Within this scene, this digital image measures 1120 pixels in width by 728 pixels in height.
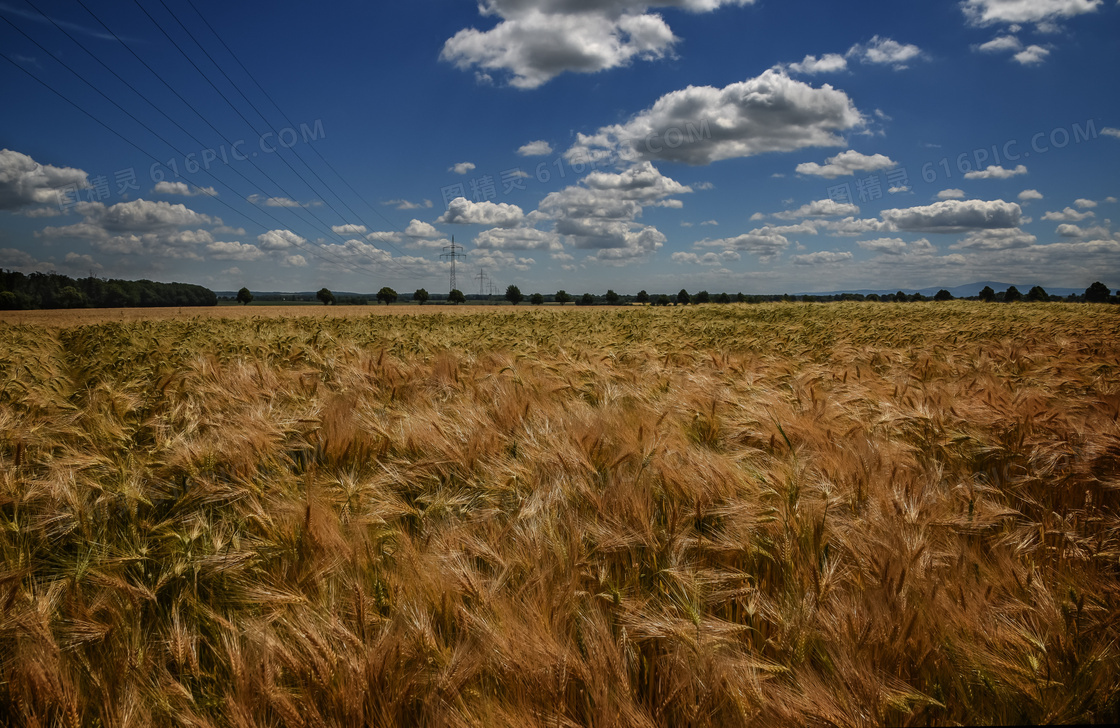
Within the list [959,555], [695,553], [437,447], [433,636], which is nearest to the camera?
[433,636]

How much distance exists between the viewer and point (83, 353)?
20.0 feet

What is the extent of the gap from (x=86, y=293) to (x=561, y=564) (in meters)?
83.8

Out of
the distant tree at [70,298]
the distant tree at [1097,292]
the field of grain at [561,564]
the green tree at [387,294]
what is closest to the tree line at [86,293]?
the distant tree at [70,298]

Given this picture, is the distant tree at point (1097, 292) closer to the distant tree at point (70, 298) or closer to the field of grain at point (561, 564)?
the field of grain at point (561, 564)

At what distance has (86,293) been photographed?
60000 mm

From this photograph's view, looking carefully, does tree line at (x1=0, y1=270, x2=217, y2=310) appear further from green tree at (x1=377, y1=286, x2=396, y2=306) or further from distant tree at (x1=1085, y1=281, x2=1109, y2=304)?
distant tree at (x1=1085, y1=281, x2=1109, y2=304)

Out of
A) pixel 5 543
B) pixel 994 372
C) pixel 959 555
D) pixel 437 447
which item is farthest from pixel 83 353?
pixel 994 372

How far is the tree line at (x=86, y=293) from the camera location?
5166cm

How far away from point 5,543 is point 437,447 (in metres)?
1.47

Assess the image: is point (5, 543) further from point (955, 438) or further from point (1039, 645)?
point (955, 438)

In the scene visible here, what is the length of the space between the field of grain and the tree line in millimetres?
70038

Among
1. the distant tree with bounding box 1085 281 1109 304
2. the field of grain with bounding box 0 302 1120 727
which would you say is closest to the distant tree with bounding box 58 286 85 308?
the field of grain with bounding box 0 302 1120 727

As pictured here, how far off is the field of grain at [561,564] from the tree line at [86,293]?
70.0m

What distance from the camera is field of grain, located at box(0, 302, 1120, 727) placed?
1.06 meters
